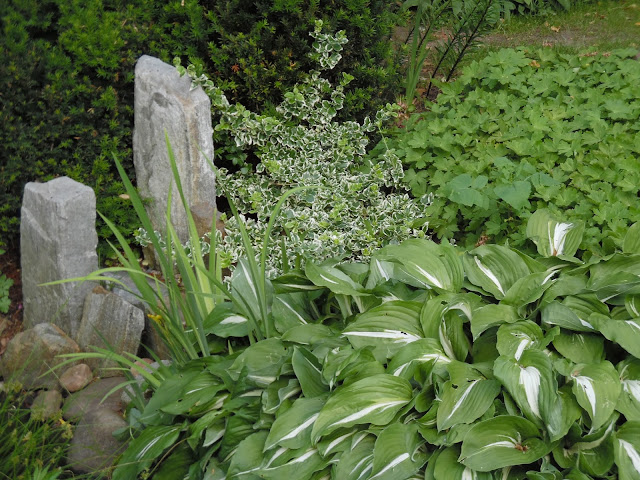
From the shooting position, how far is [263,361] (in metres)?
2.51

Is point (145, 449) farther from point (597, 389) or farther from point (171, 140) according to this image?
point (171, 140)

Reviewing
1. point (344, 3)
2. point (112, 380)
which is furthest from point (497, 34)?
point (112, 380)

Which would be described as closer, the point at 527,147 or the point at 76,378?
the point at 76,378

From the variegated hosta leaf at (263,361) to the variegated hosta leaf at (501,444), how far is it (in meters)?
0.72

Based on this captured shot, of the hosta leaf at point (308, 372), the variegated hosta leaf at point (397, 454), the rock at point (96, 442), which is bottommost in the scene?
the rock at point (96, 442)

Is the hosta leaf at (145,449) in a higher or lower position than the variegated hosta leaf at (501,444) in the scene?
lower

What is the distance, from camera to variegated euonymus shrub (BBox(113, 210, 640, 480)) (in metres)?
2.05

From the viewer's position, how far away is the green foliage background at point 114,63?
3408 mm

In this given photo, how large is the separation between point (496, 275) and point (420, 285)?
0.32 metres

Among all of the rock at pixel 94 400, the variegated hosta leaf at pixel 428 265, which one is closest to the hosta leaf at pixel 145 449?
the rock at pixel 94 400

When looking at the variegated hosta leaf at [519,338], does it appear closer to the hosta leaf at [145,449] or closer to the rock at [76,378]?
the hosta leaf at [145,449]

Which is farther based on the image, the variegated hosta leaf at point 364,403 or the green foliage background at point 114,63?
the green foliage background at point 114,63

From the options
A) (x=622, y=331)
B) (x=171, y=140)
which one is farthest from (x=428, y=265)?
(x=171, y=140)

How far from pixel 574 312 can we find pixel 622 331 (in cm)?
19
